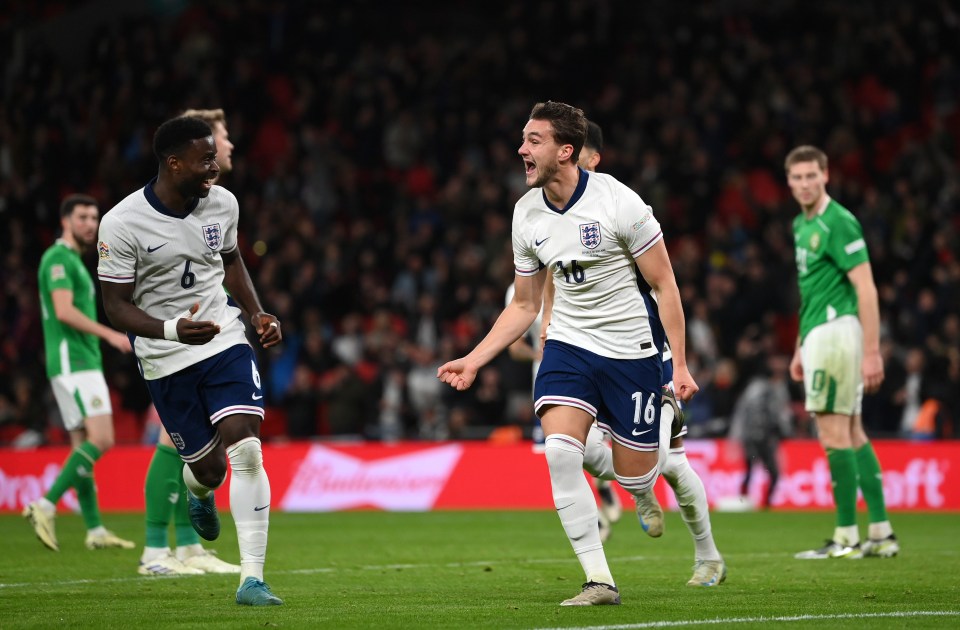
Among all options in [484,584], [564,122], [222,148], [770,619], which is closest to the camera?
[770,619]

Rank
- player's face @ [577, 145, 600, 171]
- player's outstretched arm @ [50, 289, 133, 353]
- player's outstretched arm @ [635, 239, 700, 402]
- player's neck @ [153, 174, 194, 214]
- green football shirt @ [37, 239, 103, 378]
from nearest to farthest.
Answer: player's outstretched arm @ [635, 239, 700, 402]
player's neck @ [153, 174, 194, 214]
player's face @ [577, 145, 600, 171]
player's outstretched arm @ [50, 289, 133, 353]
green football shirt @ [37, 239, 103, 378]

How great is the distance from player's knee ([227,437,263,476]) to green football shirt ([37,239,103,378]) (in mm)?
4693

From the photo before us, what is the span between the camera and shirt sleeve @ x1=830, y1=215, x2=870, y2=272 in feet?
33.5

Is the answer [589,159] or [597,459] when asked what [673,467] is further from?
[589,159]

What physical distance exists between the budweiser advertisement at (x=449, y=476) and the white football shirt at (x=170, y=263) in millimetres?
9934

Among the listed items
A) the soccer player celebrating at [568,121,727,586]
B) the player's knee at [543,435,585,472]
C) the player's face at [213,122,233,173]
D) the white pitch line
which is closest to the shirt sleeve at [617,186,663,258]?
the soccer player celebrating at [568,121,727,586]

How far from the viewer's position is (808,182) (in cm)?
1048

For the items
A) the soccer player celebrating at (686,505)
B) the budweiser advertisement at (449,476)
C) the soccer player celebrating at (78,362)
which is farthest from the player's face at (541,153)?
the budweiser advertisement at (449,476)

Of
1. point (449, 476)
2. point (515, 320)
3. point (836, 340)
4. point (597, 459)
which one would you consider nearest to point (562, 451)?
point (515, 320)

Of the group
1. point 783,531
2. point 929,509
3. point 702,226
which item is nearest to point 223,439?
point 783,531

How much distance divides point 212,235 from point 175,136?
1.92ft

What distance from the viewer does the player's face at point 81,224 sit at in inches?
457

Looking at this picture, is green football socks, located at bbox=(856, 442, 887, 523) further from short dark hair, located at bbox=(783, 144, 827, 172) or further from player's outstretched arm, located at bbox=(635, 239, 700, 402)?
player's outstretched arm, located at bbox=(635, 239, 700, 402)

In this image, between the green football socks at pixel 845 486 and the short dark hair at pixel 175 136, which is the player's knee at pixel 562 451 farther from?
the green football socks at pixel 845 486
